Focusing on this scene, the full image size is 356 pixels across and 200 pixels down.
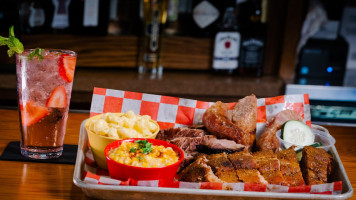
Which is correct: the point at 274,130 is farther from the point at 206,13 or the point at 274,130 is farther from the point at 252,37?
the point at 206,13

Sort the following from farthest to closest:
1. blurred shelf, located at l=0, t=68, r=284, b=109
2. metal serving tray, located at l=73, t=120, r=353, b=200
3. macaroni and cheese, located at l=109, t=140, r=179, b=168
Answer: blurred shelf, located at l=0, t=68, r=284, b=109
macaroni and cheese, located at l=109, t=140, r=179, b=168
metal serving tray, located at l=73, t=120, r=353, b=200

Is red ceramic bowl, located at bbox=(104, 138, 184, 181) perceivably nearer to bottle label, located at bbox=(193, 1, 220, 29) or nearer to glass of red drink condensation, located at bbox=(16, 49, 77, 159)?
glass of red drink condensation, located at bbox=(16, 49, 77, 159)

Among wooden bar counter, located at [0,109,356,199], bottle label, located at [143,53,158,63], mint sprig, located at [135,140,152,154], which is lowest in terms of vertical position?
wooden bar counter, located at [0,109,356,199]

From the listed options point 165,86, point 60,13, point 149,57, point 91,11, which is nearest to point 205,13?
point 149,57

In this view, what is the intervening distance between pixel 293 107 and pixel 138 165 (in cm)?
82

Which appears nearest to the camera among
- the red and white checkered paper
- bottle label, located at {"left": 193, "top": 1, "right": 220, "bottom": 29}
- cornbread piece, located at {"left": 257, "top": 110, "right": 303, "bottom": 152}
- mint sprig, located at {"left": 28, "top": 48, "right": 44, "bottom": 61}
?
mint sprig, located at {"left": 28, "top": 48, "right": 44, "bottom": 61}

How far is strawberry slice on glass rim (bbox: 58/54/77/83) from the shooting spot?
1285 mm

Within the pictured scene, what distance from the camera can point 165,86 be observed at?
9.57ft

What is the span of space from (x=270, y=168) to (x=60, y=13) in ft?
7.53

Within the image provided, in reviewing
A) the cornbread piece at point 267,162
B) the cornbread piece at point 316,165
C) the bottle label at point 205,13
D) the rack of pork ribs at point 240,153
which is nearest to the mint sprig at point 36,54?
the rack of pork ribs at point 240,153

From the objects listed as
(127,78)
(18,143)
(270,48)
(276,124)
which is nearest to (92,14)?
(127,78)

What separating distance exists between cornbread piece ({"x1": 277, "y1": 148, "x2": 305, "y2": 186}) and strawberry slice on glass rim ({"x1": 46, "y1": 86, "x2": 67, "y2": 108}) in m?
0.76

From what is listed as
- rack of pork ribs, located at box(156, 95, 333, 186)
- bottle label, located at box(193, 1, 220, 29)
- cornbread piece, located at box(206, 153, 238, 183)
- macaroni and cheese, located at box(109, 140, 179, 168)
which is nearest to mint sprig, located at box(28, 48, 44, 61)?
macaroni and cheese, located at box(109, 140, 179, 168)

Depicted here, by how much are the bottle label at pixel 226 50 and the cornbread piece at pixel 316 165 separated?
6.04 feet
